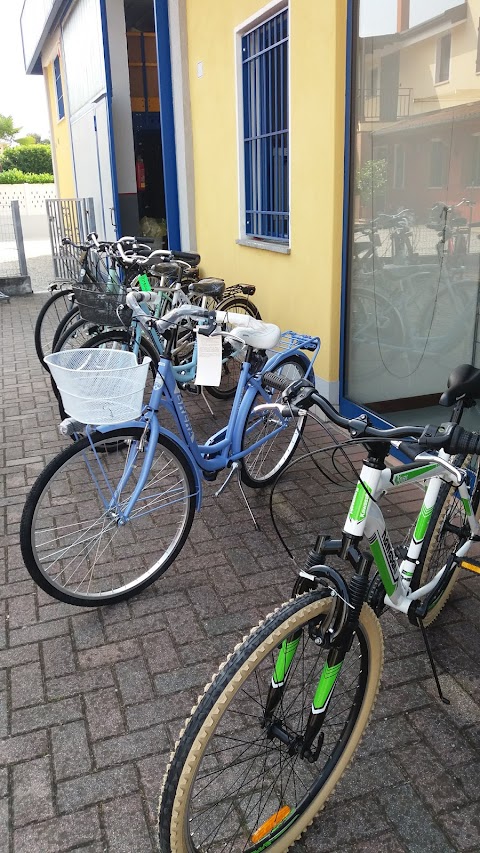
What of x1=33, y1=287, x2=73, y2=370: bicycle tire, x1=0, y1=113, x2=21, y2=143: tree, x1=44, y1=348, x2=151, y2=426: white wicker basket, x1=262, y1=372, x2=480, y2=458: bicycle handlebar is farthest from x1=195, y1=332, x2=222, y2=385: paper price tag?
x1=0, y1=113, x2=21, y2=143: tree

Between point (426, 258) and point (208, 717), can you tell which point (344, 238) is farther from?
point (208, 717)

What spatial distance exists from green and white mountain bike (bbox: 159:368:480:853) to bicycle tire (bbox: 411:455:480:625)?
17mm

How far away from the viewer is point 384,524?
1.92 metres

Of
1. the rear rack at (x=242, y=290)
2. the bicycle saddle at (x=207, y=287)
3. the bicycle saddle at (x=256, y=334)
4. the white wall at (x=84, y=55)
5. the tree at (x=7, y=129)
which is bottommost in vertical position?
the rear rack at (x=242, y=290)

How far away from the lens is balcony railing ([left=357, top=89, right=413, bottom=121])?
12.9 ft

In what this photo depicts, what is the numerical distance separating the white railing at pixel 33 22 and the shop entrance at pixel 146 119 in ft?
9.37

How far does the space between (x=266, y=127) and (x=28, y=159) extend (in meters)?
38.6

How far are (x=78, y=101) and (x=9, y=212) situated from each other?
3722 mm

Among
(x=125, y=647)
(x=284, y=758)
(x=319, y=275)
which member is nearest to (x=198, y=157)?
(x=319, y=275)

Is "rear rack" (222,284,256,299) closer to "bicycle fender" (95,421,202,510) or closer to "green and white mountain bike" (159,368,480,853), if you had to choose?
"bicycle fender" (95,421,202,510)

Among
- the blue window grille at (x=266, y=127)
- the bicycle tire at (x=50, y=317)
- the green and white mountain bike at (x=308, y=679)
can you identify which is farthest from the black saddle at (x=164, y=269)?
the green and white mountain bike at (x=308, y=679)

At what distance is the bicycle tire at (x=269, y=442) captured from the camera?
3.82m

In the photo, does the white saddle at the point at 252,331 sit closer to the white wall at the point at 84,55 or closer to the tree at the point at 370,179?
the tree at the point at 370,179

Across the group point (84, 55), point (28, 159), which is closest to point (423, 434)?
point (84, 55)
